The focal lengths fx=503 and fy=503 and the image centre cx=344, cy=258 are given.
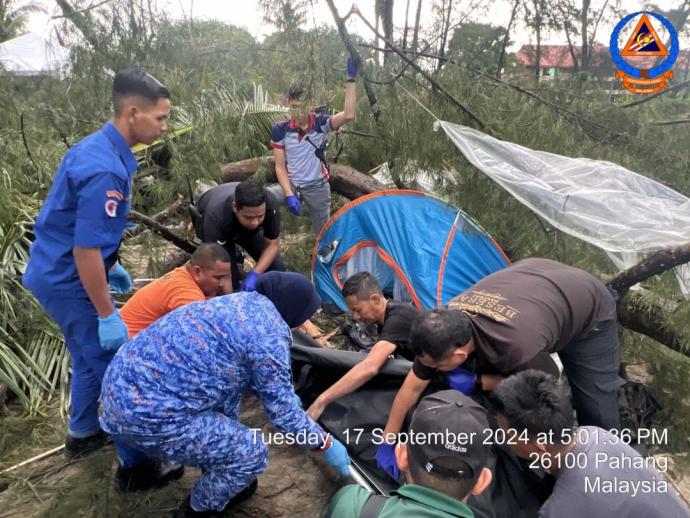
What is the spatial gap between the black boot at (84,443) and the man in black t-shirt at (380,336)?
2.68 feet

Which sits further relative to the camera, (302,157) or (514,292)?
(302,157)

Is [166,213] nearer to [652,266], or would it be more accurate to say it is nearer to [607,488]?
[652,266]

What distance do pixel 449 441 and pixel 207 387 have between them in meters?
0.69

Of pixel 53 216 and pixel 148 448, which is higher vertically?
pixel 53 216

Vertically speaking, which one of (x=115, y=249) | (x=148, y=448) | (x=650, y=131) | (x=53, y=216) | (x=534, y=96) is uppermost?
(x=534, y=96)

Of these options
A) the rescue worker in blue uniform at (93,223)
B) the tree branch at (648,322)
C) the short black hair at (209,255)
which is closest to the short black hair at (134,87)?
the rescue worker in blue uniform at (93,223)

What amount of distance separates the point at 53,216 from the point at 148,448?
80 centimetres

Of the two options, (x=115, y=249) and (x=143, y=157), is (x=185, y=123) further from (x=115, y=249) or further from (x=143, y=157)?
(x=115, y=249)

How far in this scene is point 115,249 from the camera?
1.74 metres

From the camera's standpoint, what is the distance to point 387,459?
6.12ft

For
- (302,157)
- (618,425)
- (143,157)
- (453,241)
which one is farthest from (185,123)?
(618,425)

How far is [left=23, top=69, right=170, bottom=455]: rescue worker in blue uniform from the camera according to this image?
154 cm

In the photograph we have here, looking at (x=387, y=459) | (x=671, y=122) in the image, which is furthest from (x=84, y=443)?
(x=671, y=122)

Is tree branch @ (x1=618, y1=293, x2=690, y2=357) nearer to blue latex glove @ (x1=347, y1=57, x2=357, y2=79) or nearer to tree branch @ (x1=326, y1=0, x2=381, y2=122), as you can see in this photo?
tree branch @ (x1=326, y1=0, x2=381, y2=122)
